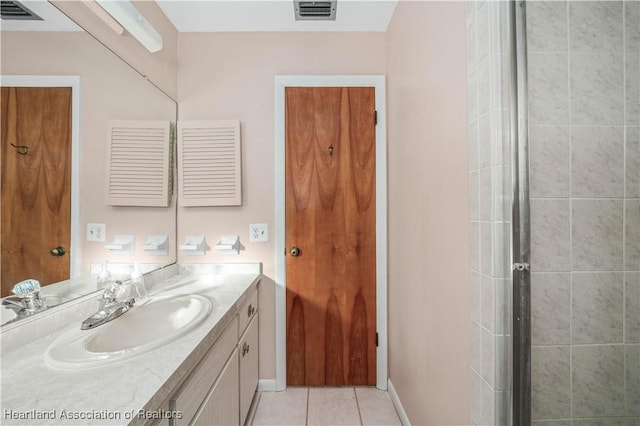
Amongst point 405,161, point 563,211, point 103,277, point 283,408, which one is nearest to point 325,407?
point 283,408

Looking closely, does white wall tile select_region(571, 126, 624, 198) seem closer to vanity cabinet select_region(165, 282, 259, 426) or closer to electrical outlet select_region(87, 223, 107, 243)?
vanity cabinet select_region(165, 282, 259, 426)

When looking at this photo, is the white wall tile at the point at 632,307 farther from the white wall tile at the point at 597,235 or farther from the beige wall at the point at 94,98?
the beige wall at the point at 94,98

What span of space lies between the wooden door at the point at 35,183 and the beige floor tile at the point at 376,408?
1.75m

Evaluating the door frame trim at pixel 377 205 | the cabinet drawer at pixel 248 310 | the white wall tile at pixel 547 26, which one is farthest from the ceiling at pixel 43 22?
the white wall tile at pixel 547 26

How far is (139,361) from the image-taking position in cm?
81

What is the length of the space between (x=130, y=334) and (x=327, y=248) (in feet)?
3.97

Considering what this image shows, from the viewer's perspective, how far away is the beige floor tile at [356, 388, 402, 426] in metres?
1.69

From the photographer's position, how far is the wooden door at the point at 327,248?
1.99 m

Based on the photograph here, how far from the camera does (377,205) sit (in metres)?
2.00

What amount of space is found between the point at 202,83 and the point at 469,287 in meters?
2.08

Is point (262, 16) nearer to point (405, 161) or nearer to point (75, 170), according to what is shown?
point (405, 161)

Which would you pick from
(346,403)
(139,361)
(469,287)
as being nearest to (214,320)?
(139,361)

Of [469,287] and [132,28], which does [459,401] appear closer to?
[469,287]

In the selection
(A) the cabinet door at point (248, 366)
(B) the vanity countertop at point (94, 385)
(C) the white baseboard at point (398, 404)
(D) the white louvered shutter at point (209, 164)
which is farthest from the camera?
(D) the white louvered shutter at point (209, 164)
